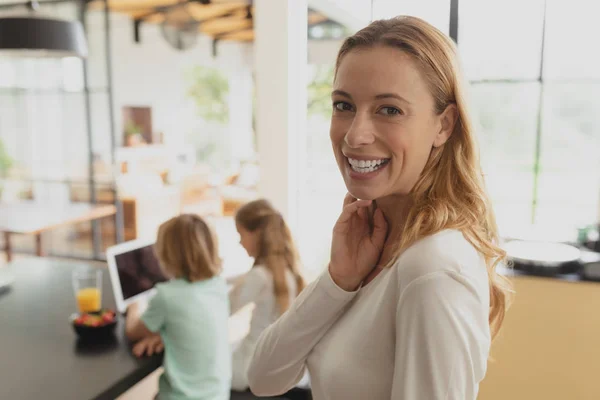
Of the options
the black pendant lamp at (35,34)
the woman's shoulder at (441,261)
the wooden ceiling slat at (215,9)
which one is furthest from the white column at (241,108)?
the woman's shoulder at (441,261)

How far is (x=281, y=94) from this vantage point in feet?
11.5

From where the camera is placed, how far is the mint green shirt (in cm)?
176

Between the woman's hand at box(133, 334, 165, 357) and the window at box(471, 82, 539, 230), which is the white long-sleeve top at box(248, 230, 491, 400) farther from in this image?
the window at box(471, 82, 539, 230)

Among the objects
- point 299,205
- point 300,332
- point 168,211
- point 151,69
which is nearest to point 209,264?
point 300,332

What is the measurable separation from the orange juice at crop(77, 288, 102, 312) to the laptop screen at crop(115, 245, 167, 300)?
0.33 ft

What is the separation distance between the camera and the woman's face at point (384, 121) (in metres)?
0.80

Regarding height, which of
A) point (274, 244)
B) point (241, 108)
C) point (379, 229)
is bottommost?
point (274, 244)

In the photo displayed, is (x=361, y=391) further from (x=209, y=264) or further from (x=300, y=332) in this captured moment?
(x=209, y=264)

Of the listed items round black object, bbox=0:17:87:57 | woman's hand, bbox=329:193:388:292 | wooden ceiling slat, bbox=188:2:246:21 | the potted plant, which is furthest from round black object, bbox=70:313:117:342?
the potted plant

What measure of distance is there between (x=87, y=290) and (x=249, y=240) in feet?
2.10

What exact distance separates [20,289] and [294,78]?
2054 mm

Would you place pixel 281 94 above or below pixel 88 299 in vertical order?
above

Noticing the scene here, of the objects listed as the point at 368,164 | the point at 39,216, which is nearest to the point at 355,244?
the point at 368,164

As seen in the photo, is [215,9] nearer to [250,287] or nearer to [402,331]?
[250,287]
